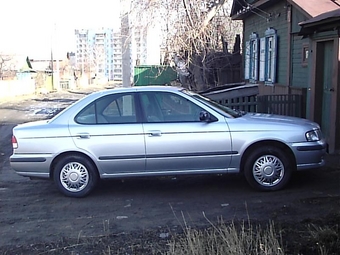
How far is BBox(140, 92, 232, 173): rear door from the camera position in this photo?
7191 millimetres

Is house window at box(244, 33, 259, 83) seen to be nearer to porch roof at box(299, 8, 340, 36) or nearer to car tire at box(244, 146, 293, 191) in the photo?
porch roof at box(299, 8, 340, 36)

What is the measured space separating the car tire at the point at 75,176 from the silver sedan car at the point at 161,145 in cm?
1

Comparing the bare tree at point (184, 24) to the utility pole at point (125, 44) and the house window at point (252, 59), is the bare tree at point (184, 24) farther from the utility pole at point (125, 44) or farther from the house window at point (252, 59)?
the house window at point (252, 59)

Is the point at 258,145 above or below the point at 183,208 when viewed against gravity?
above

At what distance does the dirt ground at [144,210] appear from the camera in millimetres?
5379

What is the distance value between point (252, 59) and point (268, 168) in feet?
37.4

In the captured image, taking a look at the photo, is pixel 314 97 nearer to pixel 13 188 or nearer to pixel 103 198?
pixel 103 198

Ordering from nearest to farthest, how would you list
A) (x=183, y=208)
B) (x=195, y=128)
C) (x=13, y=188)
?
(x=183, y=208)
(x=195, y=128)
(x=13, y=188)

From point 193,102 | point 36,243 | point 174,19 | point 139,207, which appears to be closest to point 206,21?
point 174,19

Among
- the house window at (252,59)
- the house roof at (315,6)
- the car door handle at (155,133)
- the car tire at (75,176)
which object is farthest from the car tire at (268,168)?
the house window at (252,59)

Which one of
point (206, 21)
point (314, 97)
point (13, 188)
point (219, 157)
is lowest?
point (13, 188)

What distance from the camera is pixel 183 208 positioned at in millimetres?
6633

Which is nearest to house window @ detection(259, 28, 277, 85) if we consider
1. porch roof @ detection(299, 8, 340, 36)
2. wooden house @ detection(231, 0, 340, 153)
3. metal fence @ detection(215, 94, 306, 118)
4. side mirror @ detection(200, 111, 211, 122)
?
wooden house @ detection(231, 0, 340, 153)

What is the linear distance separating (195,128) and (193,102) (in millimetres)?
437
